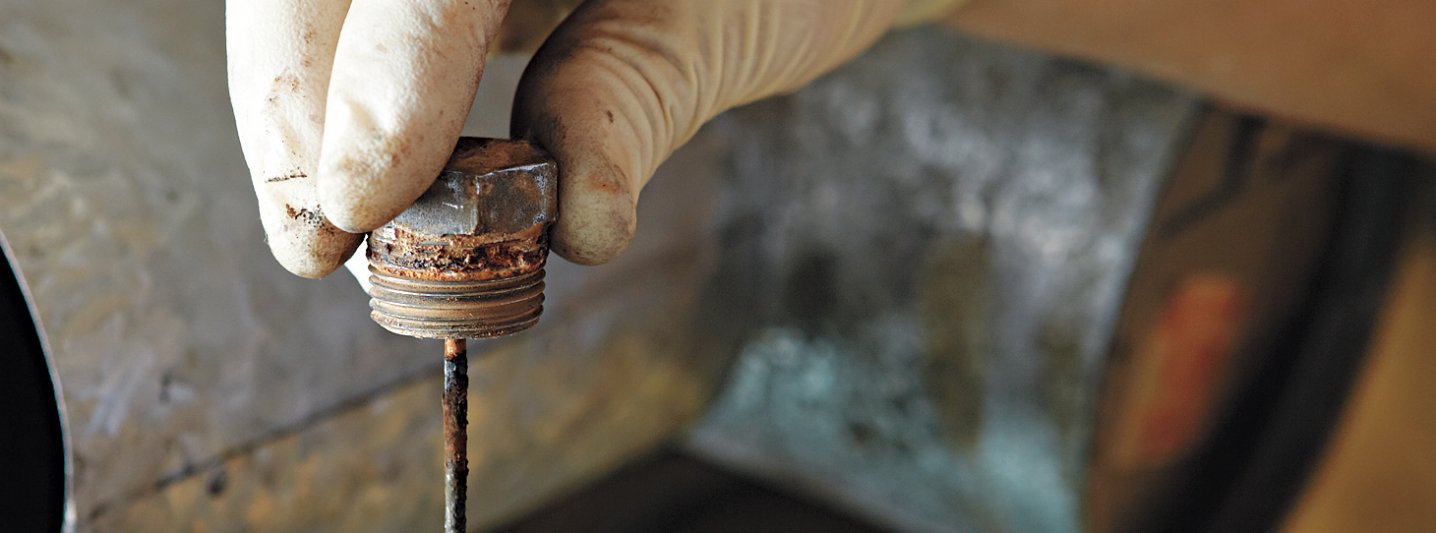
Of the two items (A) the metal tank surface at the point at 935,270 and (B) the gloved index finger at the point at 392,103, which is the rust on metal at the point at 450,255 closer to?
(B) the gloved index finger at the point at 392,103

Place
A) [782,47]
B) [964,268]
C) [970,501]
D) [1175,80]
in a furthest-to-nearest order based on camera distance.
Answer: [970,501]
[964,268]
[1175,80]
[782,47]

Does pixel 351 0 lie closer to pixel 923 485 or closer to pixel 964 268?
pixel 964 268

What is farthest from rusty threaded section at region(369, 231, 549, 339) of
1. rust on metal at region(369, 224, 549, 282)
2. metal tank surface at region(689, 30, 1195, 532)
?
metal tank surface at region(689, 30, 1195, 532)

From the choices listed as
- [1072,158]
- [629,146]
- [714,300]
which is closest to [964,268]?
[1072,158]

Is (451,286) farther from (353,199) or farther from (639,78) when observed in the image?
(639,78)

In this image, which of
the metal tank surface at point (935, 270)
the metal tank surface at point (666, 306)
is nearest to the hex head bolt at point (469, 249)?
the metal tank surface at point (666, 306)

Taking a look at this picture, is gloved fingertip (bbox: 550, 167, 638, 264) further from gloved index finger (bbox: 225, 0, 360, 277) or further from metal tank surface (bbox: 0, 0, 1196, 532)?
metal tank surface (bbox: 0, 0, 1196, 532)

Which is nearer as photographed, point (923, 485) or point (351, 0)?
point (351, 0)

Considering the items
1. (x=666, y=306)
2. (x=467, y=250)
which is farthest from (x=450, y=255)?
(x=666, y=306)
